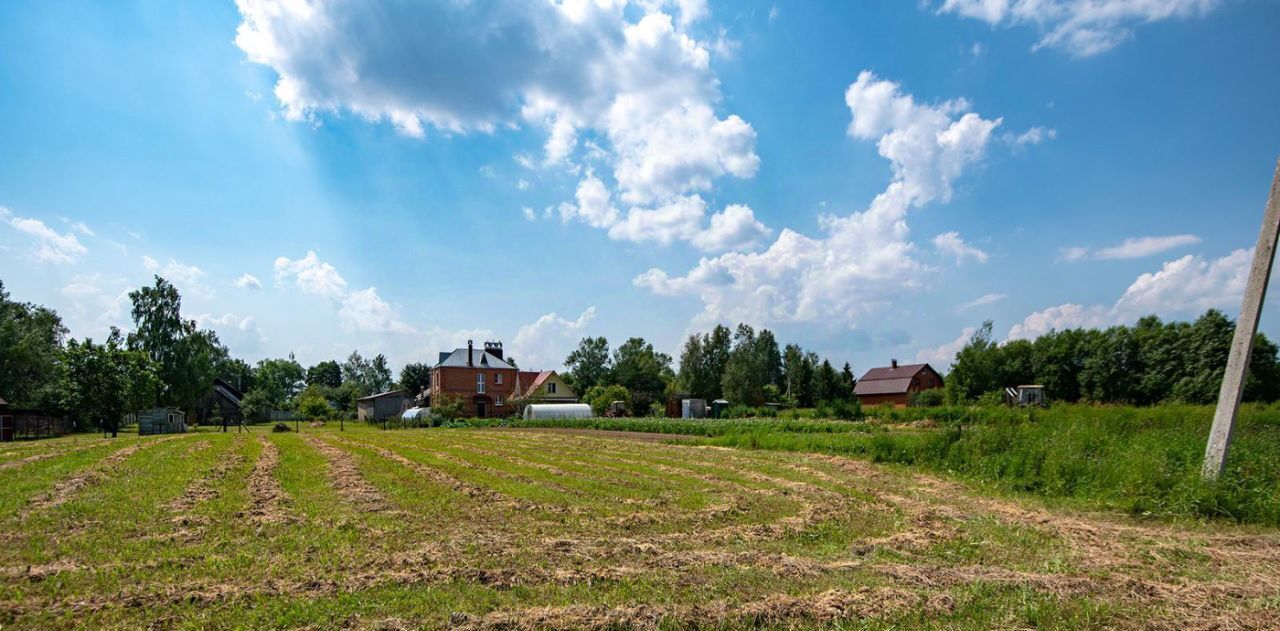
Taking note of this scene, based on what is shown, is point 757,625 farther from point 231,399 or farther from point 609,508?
point 231,399

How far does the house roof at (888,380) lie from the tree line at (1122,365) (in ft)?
35.5

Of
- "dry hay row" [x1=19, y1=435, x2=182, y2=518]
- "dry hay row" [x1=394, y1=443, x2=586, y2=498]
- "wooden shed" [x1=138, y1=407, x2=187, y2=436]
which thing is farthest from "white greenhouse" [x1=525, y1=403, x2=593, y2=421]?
"dry hay row" [x1=19, y1=435, x2=182, y2=518]

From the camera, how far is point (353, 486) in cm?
1324

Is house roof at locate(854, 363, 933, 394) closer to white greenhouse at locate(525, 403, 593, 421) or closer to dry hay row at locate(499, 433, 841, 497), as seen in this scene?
white greenhouse at locate(525, 403, 593, 421)

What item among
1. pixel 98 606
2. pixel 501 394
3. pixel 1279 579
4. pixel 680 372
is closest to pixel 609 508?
pixel 98 606

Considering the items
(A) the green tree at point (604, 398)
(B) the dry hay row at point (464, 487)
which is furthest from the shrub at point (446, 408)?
(B) the dry hay row at point (464, 487)

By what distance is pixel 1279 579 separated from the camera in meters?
6.85

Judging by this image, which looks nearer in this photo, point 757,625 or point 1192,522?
point 757,625

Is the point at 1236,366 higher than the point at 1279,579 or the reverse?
higher

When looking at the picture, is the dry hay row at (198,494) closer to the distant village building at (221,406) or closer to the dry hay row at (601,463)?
the dry hay row at (601,463)

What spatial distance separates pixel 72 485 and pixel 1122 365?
256ft

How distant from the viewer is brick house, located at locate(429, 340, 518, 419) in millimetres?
69188

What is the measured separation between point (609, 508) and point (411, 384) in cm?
10809

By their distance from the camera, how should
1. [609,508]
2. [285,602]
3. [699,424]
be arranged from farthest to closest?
[699,424], [609,508], [285,602]
